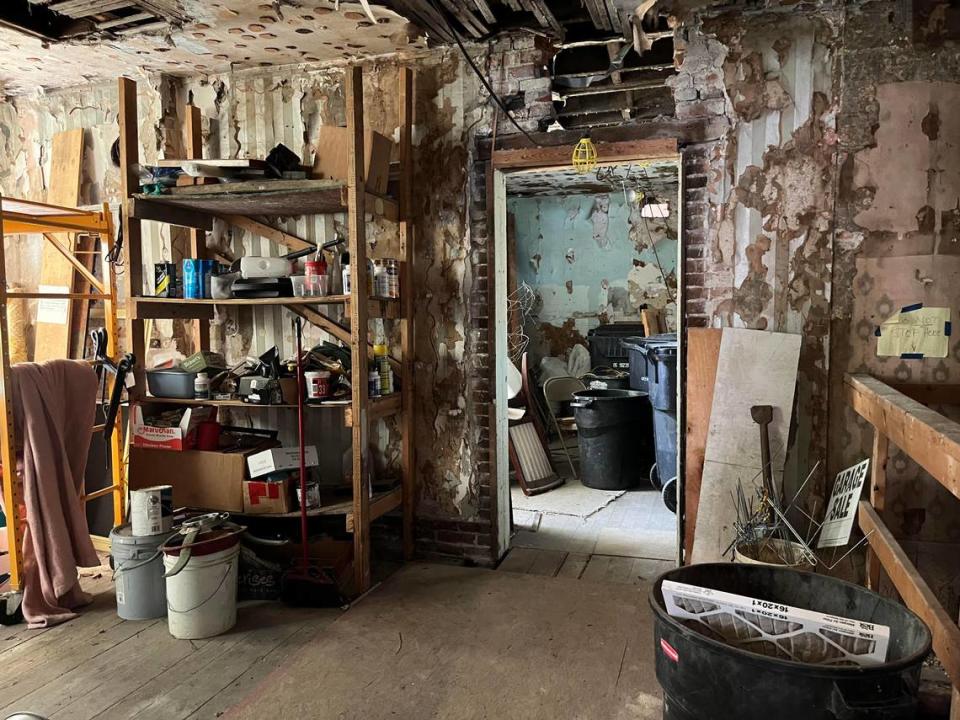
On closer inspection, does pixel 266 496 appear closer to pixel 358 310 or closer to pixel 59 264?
pixel 358 310

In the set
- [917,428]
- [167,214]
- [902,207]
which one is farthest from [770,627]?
[167,214]

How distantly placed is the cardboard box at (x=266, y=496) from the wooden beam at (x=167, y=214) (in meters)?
1.44

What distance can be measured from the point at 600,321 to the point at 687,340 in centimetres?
431

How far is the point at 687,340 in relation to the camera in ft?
10.3

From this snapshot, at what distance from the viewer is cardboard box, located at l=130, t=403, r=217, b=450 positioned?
11.0ft

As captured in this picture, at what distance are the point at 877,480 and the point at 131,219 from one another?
11.9ft

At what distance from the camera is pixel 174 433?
3.36 metres

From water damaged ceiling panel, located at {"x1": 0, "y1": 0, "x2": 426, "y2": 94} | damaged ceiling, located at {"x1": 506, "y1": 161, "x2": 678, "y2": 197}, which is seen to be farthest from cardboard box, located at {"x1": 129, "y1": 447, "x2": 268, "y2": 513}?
damaged ceiling, located at {"x1": 506, "y1": 161, "x2": 678, "y2": 197}

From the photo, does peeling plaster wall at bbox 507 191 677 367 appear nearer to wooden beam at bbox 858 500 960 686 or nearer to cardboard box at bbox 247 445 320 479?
cardboard box at bbox 247 445 320 479

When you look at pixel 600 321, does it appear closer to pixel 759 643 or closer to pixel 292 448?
pixel 292 448

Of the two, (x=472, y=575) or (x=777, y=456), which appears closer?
(x=777, y=456)

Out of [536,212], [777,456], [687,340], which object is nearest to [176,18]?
[687,340]

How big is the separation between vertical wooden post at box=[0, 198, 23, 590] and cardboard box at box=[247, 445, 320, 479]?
1.00m

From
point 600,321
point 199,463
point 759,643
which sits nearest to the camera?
point 759,643
